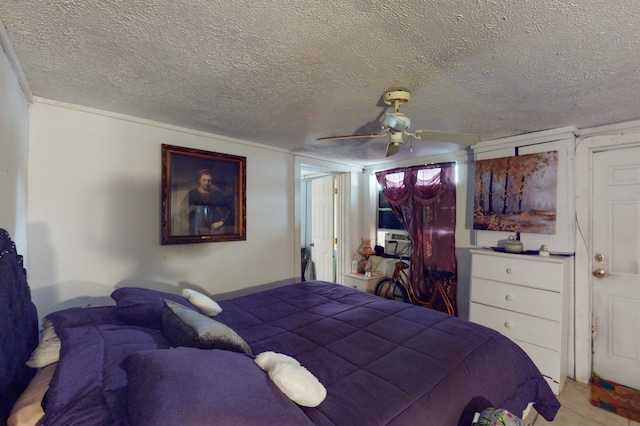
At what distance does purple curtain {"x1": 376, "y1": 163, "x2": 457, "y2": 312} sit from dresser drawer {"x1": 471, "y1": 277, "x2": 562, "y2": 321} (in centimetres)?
64

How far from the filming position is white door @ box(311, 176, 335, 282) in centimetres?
464

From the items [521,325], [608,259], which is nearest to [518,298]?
[521,325]

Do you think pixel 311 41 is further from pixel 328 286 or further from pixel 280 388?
pixel 328 286

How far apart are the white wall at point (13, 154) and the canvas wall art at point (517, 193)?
3.78 metres

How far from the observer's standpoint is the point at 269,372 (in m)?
1.00

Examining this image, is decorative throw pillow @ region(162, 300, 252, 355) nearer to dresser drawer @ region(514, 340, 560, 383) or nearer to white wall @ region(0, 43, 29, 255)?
white wall @ region(0, 43, 29, 255)

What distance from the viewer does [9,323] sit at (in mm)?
977

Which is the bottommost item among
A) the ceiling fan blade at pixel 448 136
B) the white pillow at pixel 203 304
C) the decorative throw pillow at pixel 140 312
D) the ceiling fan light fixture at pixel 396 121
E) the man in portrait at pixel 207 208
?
the white pillow at pixel 203 304

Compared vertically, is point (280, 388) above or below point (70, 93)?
below

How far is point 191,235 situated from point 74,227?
33.6 inches

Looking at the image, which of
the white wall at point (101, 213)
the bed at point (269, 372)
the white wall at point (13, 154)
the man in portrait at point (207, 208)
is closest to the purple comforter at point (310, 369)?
the bed at point (269, 372)

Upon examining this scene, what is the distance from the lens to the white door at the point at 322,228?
4.64 m

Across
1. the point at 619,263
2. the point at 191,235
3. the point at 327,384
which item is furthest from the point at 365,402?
the point at 619,263

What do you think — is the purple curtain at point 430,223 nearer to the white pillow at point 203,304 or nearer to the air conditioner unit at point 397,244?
the air conditioner unit at point 397,244
